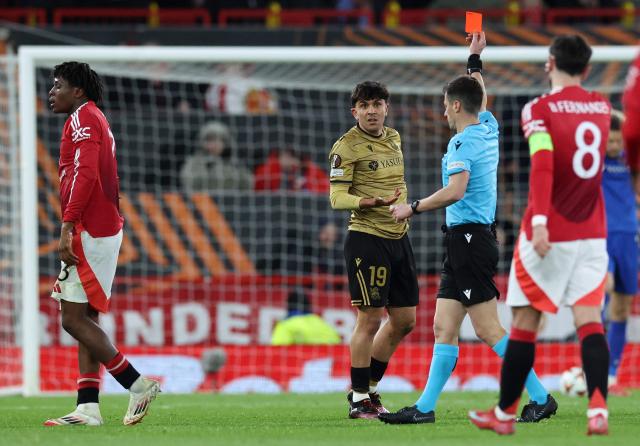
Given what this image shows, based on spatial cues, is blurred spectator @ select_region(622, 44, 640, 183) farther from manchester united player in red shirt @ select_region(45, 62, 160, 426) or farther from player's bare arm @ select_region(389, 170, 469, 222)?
manchester united player in red shirt @ select_region(45, 62, 160, 426)

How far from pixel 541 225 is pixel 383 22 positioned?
12.8 metres

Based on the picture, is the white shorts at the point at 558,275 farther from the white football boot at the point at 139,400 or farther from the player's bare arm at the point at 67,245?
the player's bare arm at the point at 67,245

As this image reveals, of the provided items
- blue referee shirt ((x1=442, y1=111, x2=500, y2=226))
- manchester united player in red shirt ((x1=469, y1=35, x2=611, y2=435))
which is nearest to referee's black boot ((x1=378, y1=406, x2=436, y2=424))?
manchester united player in red shirt ((x1=469, y1=35, x2=611, y2=435))

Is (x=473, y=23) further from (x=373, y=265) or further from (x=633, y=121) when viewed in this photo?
(x=633, y=121)

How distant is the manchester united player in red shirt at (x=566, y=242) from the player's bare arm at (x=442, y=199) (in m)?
0.74

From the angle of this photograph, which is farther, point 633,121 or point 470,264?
point 470,264

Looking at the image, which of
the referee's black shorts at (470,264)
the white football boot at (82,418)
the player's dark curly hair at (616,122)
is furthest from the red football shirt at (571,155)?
the player's dark curly hair at (616,122)

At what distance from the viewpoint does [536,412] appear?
25.0 ft

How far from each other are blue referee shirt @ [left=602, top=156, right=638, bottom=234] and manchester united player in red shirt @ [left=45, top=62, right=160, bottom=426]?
454 centimetres

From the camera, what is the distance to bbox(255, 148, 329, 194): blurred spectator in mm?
14148

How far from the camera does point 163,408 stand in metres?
9.33

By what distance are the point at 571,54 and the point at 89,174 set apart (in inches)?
115

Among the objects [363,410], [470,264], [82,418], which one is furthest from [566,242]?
[82,418]

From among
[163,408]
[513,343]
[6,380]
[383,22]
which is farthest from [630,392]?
[383,22]
